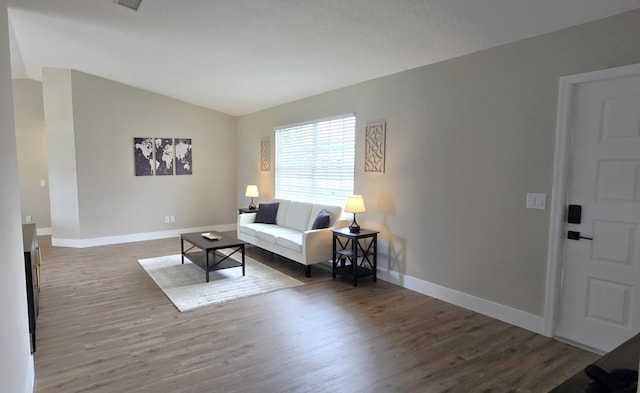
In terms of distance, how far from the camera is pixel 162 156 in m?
7.03

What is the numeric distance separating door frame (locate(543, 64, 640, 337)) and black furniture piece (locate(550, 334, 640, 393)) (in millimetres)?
1939

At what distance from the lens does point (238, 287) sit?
4.22m

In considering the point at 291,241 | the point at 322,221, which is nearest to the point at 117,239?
the point at 291,241

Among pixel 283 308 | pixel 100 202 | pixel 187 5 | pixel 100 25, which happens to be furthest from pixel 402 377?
Result: pixel 100 202

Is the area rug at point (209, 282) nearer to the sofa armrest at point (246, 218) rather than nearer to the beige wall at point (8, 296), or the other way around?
the sofa armrest at point (246, 218)

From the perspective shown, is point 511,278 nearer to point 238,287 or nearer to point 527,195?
point 527,195

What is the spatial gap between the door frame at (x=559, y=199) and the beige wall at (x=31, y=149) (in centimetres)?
836

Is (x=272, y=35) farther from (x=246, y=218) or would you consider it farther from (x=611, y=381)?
(x=611, y=381)

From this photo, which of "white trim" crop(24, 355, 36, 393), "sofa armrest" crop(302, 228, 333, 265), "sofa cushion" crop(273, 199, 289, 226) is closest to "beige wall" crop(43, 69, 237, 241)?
"sofa cushion" crop(273, 199, 289, 226)

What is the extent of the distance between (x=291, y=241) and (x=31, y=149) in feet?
18.8

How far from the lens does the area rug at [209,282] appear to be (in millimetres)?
3893

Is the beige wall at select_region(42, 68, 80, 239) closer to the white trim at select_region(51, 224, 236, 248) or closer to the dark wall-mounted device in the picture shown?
the white trim at select_region(51, 224, 236, 248)

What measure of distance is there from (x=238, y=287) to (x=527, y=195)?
3.12 m

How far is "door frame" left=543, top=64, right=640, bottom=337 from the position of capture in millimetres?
2871
